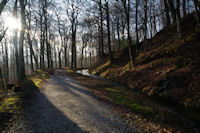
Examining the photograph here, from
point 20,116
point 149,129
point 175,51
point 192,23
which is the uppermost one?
point 192,23

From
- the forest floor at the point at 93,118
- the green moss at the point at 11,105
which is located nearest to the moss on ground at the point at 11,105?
the green moss at the point at 11,105

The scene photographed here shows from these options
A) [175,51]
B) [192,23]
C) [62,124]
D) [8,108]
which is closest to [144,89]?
[175,51]

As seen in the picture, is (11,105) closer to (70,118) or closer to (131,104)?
(70,118)

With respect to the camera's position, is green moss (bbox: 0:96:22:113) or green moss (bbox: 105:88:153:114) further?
green moss (bbox: 105:88:153:114)

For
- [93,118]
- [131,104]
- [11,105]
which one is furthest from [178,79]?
[11,105]

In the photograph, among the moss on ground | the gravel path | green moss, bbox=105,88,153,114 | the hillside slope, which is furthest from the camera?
the hillside slope

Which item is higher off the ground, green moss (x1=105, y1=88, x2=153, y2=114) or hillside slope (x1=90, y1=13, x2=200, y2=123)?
hillside slope (x1=90, y1=13, x2=200, y2=123)

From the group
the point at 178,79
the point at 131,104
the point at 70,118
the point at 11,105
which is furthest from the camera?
the point at 178,79

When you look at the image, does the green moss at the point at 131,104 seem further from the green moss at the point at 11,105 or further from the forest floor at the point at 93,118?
the green moss at the point at 11,105

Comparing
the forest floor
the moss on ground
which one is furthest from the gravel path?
the moss on ground

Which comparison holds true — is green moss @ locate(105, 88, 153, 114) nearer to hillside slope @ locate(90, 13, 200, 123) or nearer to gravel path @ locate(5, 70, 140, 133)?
gravel path @ locate(5, 70, 140, 133)

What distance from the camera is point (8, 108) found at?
5184 mm

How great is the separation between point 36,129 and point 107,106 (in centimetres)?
321

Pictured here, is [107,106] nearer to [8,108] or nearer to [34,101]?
[34,101]
